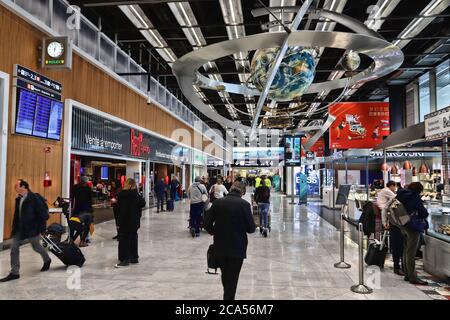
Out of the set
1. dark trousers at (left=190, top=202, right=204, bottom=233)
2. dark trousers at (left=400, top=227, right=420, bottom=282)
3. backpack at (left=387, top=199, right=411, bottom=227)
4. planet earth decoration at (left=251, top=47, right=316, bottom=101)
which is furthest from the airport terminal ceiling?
dark trousers at (left=190, top=202, right=204, bottom=233)

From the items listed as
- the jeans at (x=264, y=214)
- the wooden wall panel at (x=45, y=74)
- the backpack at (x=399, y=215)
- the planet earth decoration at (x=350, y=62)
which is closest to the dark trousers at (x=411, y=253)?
the backpack at (x=399, y=215)

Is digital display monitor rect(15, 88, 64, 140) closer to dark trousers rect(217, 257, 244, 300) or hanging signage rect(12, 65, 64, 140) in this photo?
hanging signage rect(12, 65, 64, 140)

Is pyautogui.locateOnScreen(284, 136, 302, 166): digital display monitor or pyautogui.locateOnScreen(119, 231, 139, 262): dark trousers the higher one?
pyautogui.locateOnScreen(284, 136, 302, 166): digital display monitor

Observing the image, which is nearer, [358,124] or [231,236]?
[231,236]

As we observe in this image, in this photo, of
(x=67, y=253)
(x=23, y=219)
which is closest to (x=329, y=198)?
(x=67, y=253)

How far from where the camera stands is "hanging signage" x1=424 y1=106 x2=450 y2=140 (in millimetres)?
6805

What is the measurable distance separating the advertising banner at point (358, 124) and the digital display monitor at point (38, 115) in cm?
878

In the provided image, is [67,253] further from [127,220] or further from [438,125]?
[438,125]

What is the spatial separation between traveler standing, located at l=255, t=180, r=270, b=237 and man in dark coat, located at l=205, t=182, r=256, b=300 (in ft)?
19.4

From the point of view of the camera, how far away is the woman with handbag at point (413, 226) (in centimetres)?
554

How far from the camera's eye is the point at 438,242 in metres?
5.99

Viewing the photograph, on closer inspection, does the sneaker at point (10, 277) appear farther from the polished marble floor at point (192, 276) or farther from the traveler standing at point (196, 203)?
the traveler standing at point (196, 203)

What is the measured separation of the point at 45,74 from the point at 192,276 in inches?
239

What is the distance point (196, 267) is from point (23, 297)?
2.61 metres
